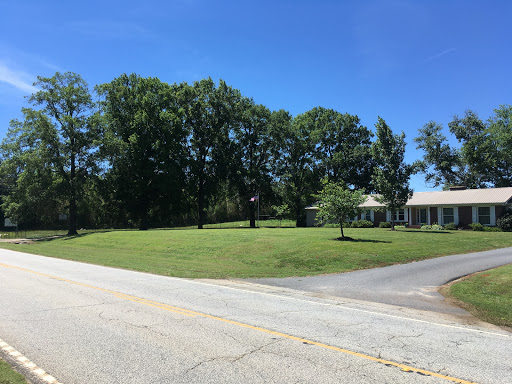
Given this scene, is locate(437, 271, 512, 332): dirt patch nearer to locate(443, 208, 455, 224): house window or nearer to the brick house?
the brick house

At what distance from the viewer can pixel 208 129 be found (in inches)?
2133

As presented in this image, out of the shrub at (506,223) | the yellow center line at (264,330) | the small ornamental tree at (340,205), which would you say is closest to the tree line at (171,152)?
the shrub at (506,223)

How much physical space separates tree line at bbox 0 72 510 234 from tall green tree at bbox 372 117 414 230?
9.70 metres

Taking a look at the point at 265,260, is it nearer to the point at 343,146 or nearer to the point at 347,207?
the point at 347,207

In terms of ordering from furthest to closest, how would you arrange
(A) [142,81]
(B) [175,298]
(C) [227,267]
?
1. (A) [142,81]
2. (C) [227,267]
3. (B) [175,298]

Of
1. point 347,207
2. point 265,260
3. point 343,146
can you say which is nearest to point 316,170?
point 343,146

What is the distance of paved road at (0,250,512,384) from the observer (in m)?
4.62

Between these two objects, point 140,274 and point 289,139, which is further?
point 289,139

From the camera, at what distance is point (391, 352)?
5457mm

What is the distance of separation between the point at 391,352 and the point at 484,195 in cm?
3953

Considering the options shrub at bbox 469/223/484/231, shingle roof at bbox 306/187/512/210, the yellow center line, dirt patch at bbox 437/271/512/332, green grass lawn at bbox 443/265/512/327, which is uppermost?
shingle roof at bbox 306/187/512/210

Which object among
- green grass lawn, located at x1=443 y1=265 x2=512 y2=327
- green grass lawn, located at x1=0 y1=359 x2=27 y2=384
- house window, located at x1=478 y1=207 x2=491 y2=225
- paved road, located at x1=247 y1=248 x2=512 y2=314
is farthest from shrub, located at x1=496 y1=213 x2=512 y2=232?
green grass lawn, located at x1=0 y1=359 x2=27 y2=384

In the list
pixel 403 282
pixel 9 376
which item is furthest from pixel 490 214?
pixel 9 376

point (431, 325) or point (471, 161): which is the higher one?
point (471, 161)
